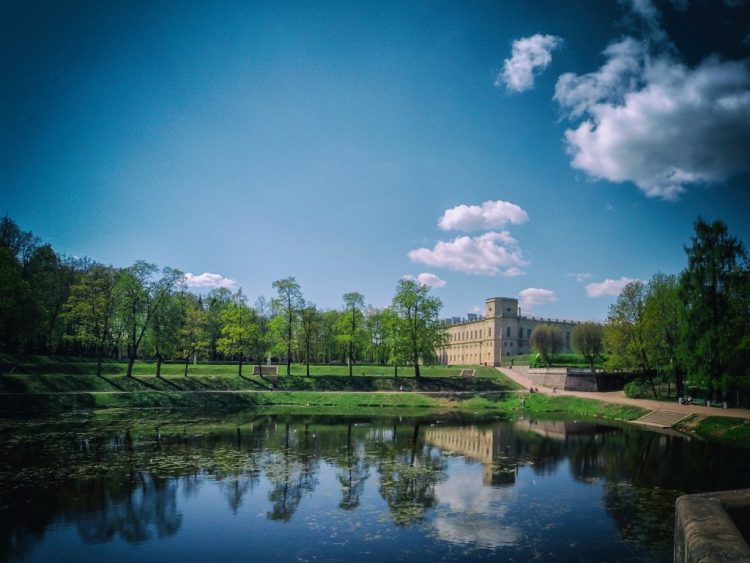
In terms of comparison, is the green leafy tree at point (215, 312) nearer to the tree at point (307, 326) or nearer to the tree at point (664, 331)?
the tree at point (307, 326)

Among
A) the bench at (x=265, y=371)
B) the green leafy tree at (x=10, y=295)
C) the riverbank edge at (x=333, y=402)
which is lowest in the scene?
the riverbank edge at (x=333, y=402)

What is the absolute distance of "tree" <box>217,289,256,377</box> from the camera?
189ft

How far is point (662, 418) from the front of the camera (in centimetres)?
3884

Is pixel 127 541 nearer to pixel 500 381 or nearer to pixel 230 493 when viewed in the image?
pixel 230 493

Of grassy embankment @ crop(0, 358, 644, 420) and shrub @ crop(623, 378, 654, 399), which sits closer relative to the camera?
grassy embankment @ crop(0, 358, 644, 420)

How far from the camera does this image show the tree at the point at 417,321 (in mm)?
60500

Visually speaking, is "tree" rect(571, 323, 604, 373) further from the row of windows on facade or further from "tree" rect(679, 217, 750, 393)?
"tree" rect(679, 217, 750, 393)

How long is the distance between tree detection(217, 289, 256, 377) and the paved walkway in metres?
35.4

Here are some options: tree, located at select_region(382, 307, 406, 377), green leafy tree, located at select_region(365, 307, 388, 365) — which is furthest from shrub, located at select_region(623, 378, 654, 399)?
green leafy tree, located at select_region(365, 307, 388, 365)

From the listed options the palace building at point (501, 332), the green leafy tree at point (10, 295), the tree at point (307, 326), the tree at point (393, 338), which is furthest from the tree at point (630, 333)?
the green leafy tree at point (10, 295)

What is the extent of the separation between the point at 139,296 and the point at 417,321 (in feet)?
106

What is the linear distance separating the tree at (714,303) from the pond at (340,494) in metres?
10.9

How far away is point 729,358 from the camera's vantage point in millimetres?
37375

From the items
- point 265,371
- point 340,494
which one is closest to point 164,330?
point 265,371
